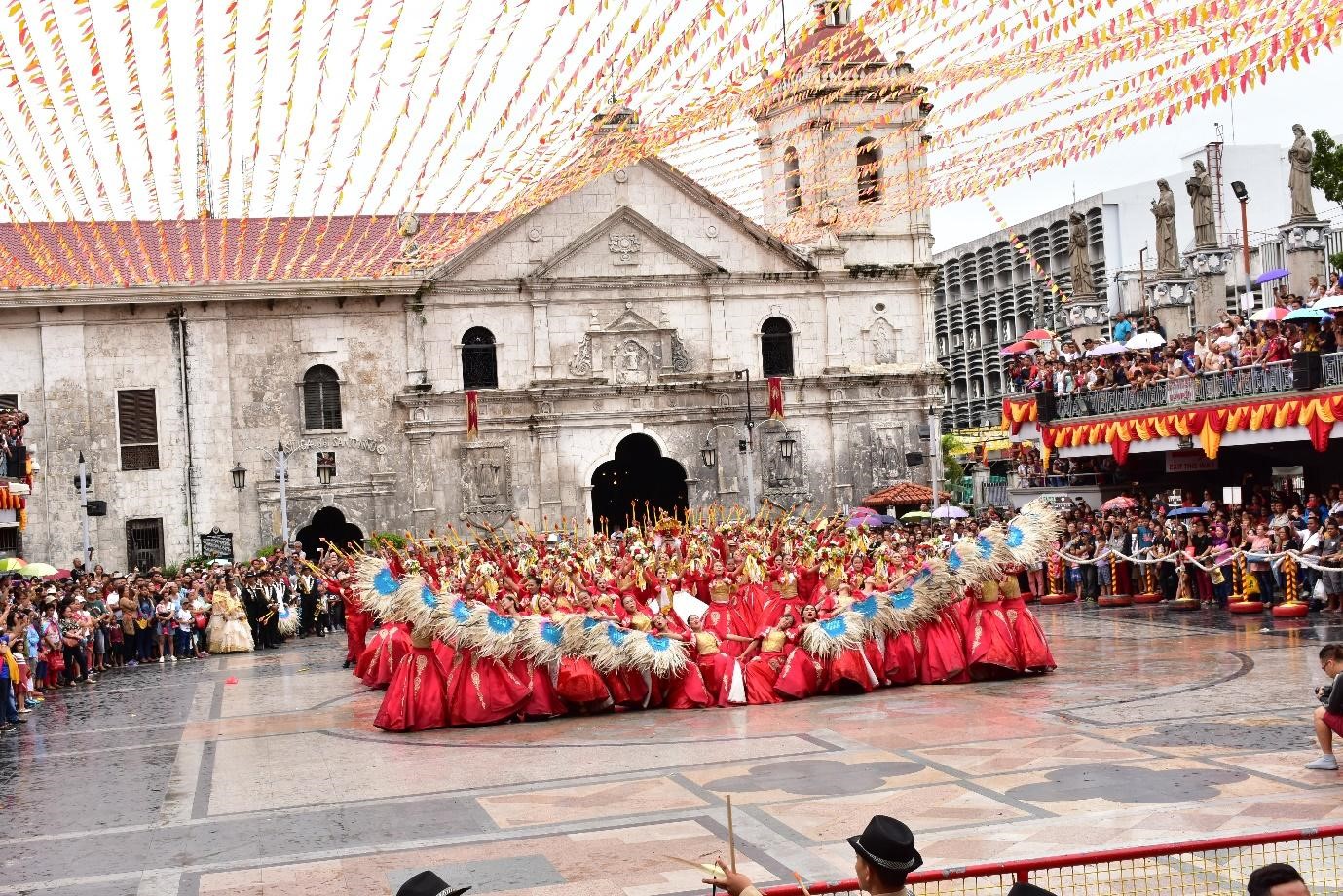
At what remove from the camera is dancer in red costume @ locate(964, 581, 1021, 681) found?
18000 millimetres

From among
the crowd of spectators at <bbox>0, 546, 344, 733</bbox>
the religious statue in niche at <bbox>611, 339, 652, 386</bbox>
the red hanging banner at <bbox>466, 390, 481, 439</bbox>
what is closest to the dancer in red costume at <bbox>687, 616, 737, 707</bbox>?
the crowd of spectators at <bbox>0, 546, 344, 733</bbox>

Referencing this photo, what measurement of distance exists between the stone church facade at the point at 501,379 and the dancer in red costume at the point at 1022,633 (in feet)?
Answer: 75.9

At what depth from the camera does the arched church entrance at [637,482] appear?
142 ft

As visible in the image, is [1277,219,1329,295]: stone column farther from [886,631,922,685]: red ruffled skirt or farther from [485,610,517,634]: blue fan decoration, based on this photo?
[485,610,517,634]: blue fan decoration

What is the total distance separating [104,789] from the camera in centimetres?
1389

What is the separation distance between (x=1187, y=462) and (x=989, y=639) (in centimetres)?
1623

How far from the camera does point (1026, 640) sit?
59.8ft

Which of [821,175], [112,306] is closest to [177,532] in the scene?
[112,306]

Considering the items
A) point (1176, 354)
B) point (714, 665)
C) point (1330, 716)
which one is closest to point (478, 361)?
point (1176, 354)

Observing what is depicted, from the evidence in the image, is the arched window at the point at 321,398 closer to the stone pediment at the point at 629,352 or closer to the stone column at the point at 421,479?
the stone column at the point at 421,479

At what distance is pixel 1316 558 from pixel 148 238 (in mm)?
31193

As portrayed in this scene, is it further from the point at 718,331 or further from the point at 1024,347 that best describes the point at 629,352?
the point at 1024,347

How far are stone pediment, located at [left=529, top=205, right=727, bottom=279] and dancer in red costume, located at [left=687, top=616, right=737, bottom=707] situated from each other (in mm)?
25661

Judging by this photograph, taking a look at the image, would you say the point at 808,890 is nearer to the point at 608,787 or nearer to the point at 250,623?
the point at 608,787
